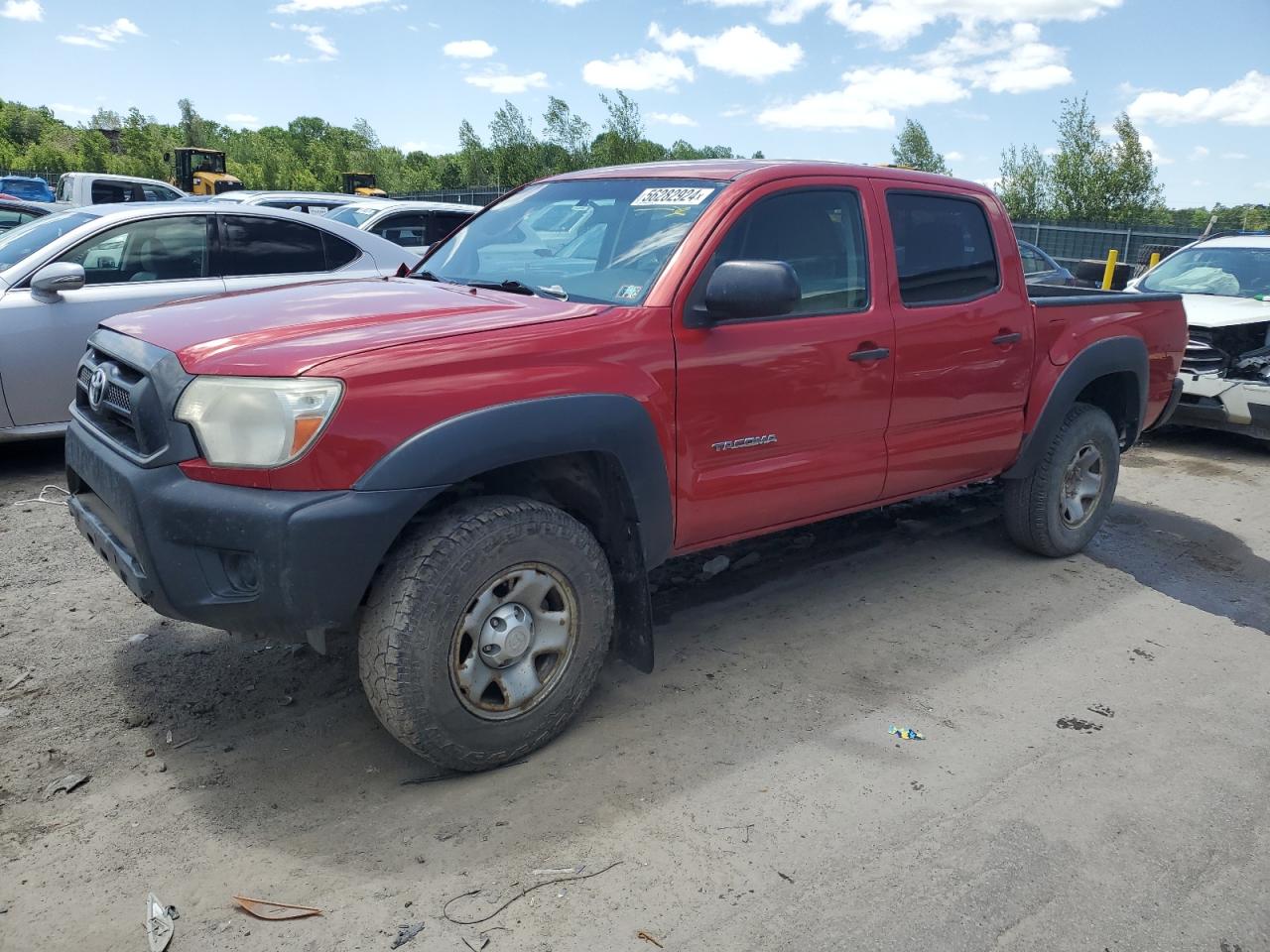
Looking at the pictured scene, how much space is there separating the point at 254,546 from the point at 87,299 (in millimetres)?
4160

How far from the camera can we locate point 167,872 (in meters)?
2.60

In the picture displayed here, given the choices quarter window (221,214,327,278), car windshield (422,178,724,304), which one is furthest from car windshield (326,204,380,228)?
car windshield (422,178,724,304)

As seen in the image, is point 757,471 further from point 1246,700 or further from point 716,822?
point 1246,700

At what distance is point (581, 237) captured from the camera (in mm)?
3811

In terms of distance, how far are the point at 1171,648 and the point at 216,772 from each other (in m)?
3.82

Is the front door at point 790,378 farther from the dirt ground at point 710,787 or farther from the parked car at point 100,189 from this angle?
the parked car at point 100,189

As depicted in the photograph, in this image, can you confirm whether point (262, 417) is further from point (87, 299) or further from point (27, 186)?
point (27, 186)

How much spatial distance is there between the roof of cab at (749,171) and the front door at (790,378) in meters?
0.06

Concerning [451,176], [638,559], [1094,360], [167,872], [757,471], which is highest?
[451,176]

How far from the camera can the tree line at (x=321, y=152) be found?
1672 inches

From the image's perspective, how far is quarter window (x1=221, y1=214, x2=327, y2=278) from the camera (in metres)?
6.52

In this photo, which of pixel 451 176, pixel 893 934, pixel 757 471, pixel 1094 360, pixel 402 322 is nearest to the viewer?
pixel 893 934

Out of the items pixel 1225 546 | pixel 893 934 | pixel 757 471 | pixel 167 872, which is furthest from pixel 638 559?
pixel 1225 546

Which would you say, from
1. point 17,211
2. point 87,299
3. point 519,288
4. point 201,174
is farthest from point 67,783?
Answer: point 201,174
